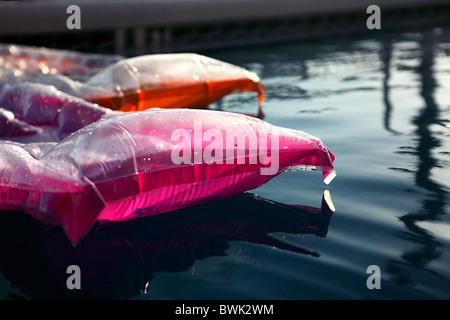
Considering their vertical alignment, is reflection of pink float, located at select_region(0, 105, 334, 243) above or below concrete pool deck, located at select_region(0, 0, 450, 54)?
below

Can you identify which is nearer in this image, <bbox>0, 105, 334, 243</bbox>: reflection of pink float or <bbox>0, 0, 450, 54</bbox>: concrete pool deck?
<bbox>0, 105, 334, 243</bbox>: reflection of pink float

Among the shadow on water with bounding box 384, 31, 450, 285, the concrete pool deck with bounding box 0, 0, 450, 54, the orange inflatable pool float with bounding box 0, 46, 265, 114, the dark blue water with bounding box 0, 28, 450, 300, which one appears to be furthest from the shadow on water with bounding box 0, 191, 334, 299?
the concrete pool deck with bounding box 0, 0, 450, 54

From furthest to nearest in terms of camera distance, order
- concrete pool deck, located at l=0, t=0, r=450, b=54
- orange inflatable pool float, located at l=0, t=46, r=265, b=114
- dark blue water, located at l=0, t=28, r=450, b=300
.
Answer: concrete pool deck, located at l=0, t=0, r=450, b=54
orange inflatable pool float, located at l=0, t=46, r=265, b=114
dark blue water, located at l=0, t=28, r=450, b=300

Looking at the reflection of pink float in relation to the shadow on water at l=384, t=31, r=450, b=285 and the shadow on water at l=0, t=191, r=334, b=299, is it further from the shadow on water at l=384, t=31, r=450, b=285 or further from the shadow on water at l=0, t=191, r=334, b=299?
the shadow on water at l=384, t=31, r=450, b=285

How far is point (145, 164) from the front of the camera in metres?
1.10

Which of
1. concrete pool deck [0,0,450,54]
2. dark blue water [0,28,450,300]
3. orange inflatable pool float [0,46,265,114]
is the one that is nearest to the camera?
dark blue water [0,28,450,300]

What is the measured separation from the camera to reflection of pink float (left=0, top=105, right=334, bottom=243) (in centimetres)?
99

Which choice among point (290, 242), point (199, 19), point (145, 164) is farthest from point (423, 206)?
point (199, 19)

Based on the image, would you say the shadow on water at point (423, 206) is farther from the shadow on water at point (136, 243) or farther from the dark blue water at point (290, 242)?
the shadow on water at point (136, 243)

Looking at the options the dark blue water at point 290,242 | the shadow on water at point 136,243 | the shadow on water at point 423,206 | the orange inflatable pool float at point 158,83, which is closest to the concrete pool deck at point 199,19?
the orange inflatable pool float at point 158,83

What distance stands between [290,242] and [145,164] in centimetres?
34

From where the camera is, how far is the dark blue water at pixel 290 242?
897 millimetres

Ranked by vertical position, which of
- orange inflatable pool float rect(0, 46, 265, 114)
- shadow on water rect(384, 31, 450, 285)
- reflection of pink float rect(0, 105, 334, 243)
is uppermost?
orange inflatable pool float rect(0, 46, 265, 114)
